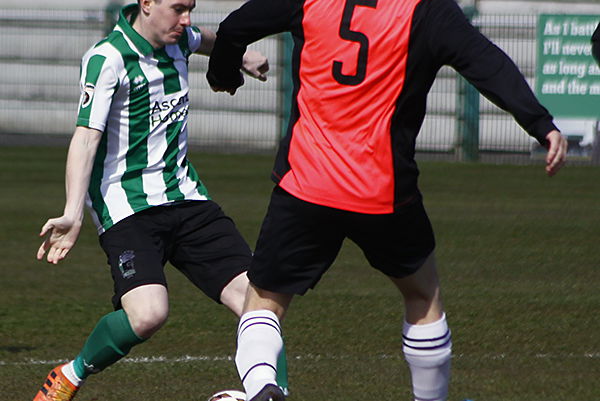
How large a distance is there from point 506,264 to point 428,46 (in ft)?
19.4

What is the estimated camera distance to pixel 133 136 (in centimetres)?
539

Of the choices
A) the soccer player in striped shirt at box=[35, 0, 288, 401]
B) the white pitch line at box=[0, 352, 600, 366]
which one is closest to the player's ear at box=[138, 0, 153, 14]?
the soccer player in striped shirt at box=[35, 0, 288, 401]

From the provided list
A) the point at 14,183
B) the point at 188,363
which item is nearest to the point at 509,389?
the point at 188,363

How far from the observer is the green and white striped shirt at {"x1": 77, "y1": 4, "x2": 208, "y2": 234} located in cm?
534

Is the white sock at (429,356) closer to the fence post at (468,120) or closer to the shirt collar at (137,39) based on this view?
the shirt collar at (137,39)

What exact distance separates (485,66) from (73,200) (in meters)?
1.68

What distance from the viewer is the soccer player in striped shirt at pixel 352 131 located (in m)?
4.16

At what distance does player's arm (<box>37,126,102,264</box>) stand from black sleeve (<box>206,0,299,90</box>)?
2.24 ft

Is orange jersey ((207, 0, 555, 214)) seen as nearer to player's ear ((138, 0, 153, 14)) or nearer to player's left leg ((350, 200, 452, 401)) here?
player's left leg ((350, 200, 452, 401))

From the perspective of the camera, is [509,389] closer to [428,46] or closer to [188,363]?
[188,363]

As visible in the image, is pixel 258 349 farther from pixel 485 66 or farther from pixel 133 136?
pixel 133 136

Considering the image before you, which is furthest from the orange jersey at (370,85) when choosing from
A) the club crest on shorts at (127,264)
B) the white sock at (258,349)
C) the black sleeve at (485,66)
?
the club crest on shorts at (127,264)

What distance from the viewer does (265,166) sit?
19.4 meters

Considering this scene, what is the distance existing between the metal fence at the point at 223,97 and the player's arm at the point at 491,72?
1645 cm
